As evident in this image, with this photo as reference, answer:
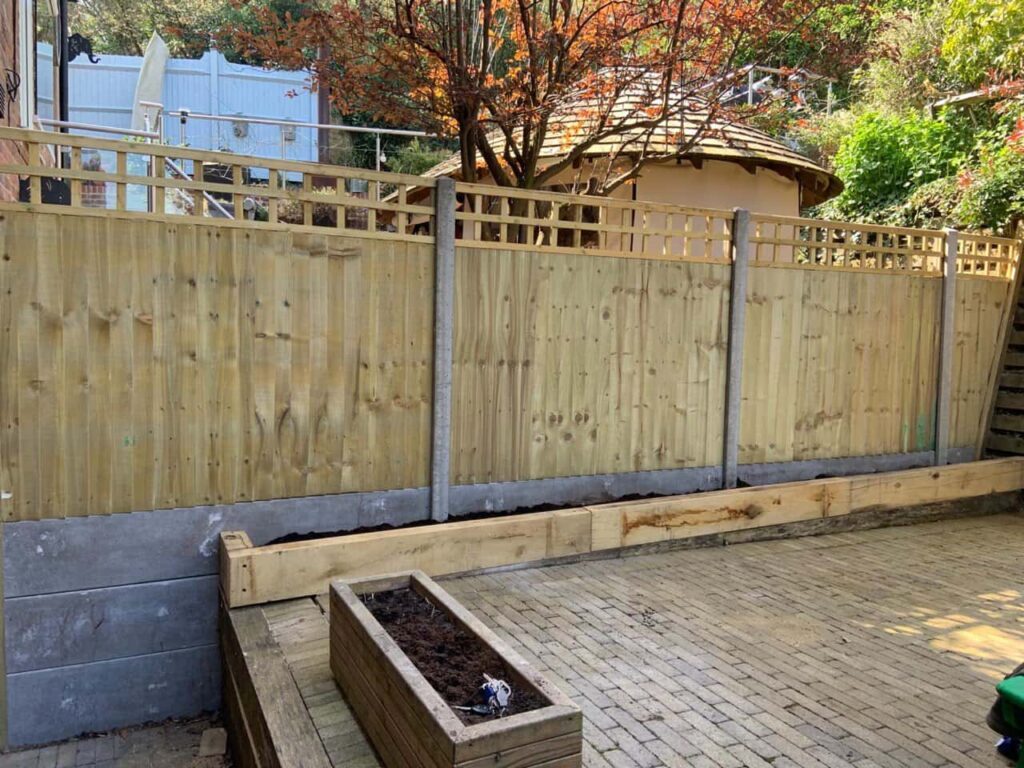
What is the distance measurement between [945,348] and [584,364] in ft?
11.9

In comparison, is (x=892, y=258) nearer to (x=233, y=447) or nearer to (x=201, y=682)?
(x=233, y=447)

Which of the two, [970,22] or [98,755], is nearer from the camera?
[98,755]

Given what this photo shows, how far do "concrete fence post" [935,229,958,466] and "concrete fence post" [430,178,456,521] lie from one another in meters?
4.58

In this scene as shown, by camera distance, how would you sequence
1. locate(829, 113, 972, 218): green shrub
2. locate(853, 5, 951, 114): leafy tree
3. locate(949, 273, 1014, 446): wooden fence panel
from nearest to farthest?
1. locate(949, 273, 1014, 446): wooden fence panel
2. locate(829, 113, 972, 218): green shrub
3. locate(853, 5, 951, 114): leafy tree

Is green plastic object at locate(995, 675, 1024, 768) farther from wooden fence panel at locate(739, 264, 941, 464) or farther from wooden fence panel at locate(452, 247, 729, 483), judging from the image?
wooden fence panel at locate(739, 264, 941, 464)

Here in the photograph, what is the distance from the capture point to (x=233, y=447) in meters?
4.08

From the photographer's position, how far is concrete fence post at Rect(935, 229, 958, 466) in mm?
6578

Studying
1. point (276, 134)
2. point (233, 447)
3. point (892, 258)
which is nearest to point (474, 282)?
point (233, 447)

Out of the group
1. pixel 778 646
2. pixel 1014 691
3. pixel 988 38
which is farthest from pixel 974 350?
pixel 1014 691

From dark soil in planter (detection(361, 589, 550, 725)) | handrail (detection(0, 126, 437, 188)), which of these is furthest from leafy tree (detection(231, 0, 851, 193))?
dark soil in planter (detection(361, 589, 550, 725))

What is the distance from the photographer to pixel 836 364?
20.0ft

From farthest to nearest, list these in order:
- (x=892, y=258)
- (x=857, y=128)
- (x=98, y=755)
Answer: (x=857, y=128) → (x=892, y=258) → (x=98, y=755)

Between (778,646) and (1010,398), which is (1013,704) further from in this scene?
(1010,398)

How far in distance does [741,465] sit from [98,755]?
14.6ft
